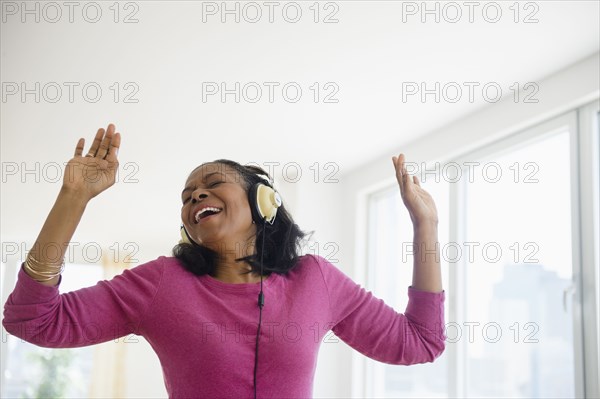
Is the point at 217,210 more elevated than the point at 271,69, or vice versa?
the point at 271,69

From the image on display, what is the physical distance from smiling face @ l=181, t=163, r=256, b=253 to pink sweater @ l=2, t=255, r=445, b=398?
0.09 meters

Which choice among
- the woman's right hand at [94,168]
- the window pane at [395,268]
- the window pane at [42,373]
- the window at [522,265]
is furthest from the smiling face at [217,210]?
the window pane at [42,373]

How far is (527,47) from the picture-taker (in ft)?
9.92

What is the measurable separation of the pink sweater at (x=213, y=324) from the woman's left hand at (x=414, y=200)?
0.62ft

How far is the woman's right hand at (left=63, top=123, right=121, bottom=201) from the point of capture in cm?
120

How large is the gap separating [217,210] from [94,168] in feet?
0.99

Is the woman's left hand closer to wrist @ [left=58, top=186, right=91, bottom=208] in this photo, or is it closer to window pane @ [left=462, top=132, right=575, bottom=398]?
wrist @ [left=58, top=186, right=91, bottom=208]

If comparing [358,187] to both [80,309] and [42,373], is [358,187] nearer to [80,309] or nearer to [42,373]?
[80,309]

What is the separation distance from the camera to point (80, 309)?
123 centimetres

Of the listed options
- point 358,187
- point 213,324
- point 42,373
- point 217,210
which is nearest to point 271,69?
point 358,187

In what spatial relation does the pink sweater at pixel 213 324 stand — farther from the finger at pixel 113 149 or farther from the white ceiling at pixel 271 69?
the white ceiling at pixel 271 69

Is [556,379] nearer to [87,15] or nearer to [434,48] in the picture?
[434,48]

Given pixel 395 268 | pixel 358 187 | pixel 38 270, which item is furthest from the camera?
pixel 358 187

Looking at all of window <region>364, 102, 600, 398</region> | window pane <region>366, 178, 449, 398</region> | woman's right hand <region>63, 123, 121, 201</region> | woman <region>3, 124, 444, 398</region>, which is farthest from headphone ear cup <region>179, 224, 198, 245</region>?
window pane <region>366, 178, 449, 398</region>
